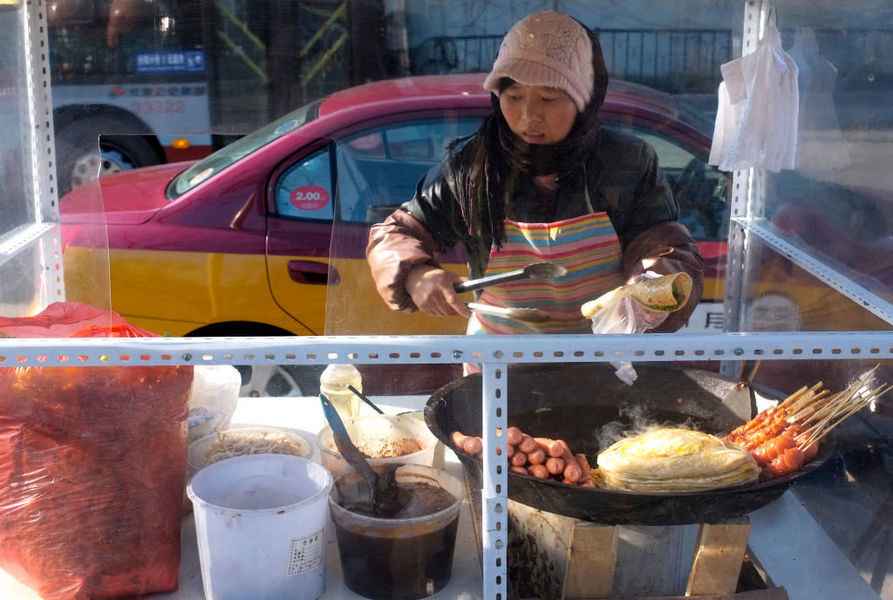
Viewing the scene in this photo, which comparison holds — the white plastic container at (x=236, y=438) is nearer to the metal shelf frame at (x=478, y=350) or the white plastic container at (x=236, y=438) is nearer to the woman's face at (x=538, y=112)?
the metal shelf frame at (x=478, y=350)

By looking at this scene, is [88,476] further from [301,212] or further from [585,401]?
[301,212]

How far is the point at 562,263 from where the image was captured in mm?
2381

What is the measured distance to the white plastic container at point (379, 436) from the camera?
194cm

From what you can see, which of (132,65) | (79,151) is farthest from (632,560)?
(79,151)

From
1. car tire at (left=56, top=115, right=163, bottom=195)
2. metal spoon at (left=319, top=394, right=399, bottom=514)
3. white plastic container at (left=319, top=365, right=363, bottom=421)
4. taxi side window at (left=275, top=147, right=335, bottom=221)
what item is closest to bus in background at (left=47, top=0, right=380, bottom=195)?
car tire at (left=56, top=115, right=163, bottom=195)

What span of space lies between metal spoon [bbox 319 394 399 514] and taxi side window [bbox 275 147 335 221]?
6.69 ft

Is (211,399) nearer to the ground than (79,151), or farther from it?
nearer to the ground

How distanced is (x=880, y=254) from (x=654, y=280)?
63cm

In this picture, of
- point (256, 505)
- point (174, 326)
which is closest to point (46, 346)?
point (256, 505)

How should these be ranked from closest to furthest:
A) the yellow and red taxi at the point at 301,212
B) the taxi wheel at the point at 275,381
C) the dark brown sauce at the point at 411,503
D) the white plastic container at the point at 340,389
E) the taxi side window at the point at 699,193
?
the dark brown sauce at the point at 411,503
the white plastic container at the point at 340,389
the yellow and red taxi at the point at 301,212
the taxi side window at the point at 699,193
the taxi wheel at the point at 275,381

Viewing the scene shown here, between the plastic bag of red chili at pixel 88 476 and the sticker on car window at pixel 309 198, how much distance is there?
86.5 inches

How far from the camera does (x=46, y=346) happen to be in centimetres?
150

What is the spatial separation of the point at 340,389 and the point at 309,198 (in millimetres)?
1786

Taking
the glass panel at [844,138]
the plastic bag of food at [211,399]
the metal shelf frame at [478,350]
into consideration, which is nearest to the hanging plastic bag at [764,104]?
the glass panel at [844,138]
